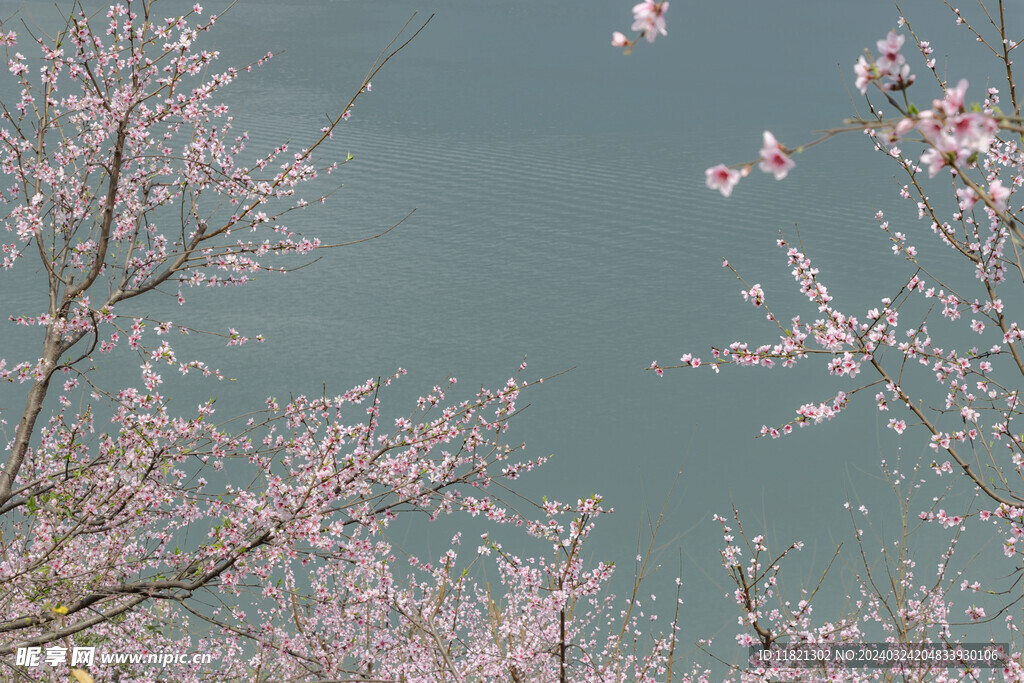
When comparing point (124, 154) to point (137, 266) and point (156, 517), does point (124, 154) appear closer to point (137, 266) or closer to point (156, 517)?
point (137, 266)

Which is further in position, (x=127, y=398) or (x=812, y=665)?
(x=812, y=665)

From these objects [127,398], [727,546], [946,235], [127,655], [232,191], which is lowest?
[127,655]

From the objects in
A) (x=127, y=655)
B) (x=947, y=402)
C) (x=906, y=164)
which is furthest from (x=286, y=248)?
(x=947, y=402)

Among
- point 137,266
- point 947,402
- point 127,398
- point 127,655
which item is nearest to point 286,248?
point 137,266

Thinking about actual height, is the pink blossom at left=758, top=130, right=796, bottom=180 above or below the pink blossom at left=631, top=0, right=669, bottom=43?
below

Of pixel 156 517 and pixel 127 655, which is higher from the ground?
pixel 156 517

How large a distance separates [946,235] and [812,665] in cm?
195

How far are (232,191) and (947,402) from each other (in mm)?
3131

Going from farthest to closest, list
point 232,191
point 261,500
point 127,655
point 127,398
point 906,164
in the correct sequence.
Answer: point 127,655, point 232,191, point 127,398, point 906,164, point 261,500

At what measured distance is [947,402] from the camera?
329 cm

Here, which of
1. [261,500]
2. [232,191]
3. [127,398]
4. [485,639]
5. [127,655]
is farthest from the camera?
[485,639]

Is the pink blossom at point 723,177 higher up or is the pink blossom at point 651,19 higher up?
the pink blossom at point 651,19

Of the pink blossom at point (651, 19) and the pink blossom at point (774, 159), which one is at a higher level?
the pink blossom at point (651, 19)

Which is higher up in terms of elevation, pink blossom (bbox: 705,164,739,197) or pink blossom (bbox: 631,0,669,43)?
pink blossom (bbox: 631,0,669,43)
